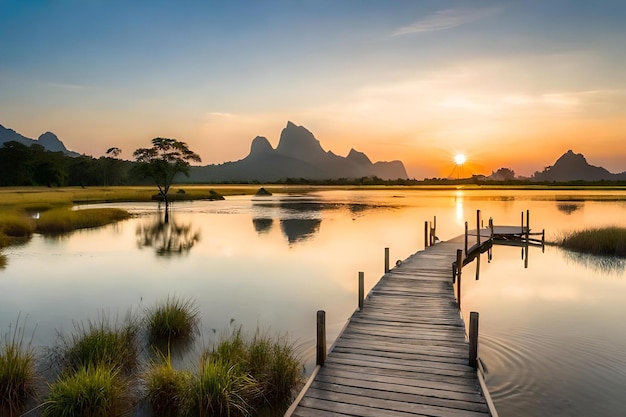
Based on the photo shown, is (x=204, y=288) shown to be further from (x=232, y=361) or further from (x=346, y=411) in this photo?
(x=346, y=411)

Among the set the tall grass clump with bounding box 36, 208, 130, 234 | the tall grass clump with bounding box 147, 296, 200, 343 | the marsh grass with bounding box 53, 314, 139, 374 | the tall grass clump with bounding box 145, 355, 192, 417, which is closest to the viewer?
the tall grass clump with bounding box 145, 355, 192, 417

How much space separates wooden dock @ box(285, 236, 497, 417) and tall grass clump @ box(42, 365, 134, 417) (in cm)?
345

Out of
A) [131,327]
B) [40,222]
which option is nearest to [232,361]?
[131,327]

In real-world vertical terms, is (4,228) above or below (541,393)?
above

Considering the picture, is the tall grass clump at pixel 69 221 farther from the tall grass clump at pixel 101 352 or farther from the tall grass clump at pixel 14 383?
the tall grass clump at pixel 14 383

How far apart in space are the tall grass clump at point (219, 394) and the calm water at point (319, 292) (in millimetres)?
3054

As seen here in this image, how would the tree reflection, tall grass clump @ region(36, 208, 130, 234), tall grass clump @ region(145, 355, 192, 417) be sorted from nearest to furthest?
tall grass clump @ region(145, 355, 192, 417)
the tree reflection
tall grass clump @ region(36, 208, 130, 234)

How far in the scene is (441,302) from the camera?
13.1m

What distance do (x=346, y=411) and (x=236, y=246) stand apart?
26.7 meters

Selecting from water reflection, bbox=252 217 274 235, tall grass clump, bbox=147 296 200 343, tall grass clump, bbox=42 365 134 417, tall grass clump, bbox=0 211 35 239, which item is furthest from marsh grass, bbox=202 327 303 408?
tall grass clump, bbox=0 211 35 239

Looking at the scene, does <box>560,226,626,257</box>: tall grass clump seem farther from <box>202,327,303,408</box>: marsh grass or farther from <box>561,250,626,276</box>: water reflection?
<box>202,327,303,408</box>: marsh grass

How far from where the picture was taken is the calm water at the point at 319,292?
10.8m

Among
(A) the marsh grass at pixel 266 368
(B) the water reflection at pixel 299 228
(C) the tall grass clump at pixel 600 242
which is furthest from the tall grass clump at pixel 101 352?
(C) the tall grass clump at pixel 600 242

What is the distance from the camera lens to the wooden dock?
7.21m
